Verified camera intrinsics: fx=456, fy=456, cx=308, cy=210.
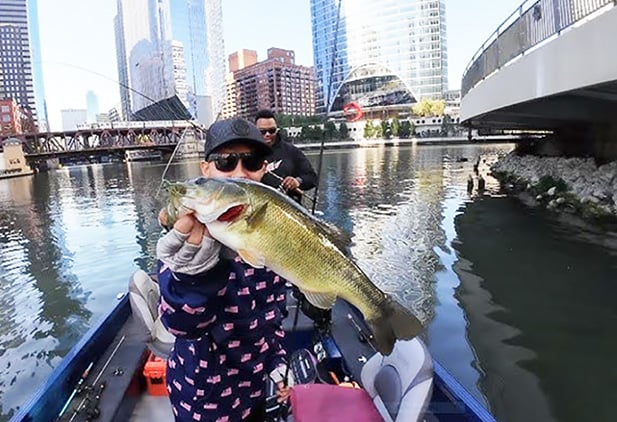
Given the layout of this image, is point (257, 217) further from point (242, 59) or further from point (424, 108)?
point (424, 108)

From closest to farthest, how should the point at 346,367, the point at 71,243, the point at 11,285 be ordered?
1. the point at 346,367
2. the point at 11,285
3. the point at 71,243

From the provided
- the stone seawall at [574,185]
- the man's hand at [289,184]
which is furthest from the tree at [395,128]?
the man's hand at [289,184]

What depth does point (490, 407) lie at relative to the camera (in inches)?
213

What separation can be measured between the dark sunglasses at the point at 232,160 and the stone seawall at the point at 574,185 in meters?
15.1

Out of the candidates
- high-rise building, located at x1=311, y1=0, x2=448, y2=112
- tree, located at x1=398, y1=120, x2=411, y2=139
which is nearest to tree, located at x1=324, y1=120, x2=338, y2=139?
tree, located at x1=398, y1=120, x2=411, y2=139

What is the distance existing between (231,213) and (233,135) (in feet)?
1.76

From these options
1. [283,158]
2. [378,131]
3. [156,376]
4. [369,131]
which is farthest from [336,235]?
[369,131]

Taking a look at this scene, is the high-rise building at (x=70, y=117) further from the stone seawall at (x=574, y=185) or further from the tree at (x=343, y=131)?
the stone seawall at (x=574, y=185)

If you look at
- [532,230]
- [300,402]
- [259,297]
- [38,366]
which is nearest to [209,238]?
[259,297]

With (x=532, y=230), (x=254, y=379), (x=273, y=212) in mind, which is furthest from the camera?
(x=532, y=230)

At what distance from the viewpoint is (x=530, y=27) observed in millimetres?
11891

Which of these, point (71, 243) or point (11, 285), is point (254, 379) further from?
point (71, 243)

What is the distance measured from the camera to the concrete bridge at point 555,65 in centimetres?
834

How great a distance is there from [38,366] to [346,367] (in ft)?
19.1
